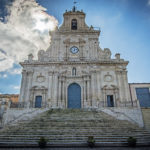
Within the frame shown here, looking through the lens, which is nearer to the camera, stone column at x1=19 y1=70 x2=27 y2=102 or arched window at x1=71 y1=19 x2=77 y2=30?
stone column at x1=19 y1=70 x2=27 y2=102

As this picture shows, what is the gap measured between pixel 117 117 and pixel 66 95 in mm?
7926

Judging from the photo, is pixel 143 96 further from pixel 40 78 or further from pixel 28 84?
pixel 28 84

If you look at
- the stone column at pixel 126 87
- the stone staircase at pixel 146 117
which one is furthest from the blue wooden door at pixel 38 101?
the stone staircase at pixel 146 117

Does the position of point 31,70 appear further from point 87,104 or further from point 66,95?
point 87,104

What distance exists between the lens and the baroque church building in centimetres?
1988

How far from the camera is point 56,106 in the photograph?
19312 millimetres

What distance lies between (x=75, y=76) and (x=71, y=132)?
11375mm

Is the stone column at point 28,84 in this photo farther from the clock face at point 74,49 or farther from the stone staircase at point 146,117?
the stone staircase at point 146,117

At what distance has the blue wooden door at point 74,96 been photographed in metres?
20.2

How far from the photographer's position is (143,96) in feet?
66.6

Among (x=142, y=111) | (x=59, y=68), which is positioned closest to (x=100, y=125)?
(x=142, y=111)

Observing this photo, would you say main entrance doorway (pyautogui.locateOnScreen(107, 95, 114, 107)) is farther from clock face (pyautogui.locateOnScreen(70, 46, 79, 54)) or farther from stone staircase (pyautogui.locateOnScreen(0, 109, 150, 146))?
clock face (pyautogui.locateOnScreen(70, 46, 79, 54))

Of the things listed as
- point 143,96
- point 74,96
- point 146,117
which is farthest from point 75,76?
point 146,117

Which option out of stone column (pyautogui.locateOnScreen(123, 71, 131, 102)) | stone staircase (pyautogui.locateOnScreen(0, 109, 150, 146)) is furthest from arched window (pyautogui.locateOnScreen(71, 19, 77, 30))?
stone staircase (pyautogui.locateOnScreen(0, 109, 150, 146))
